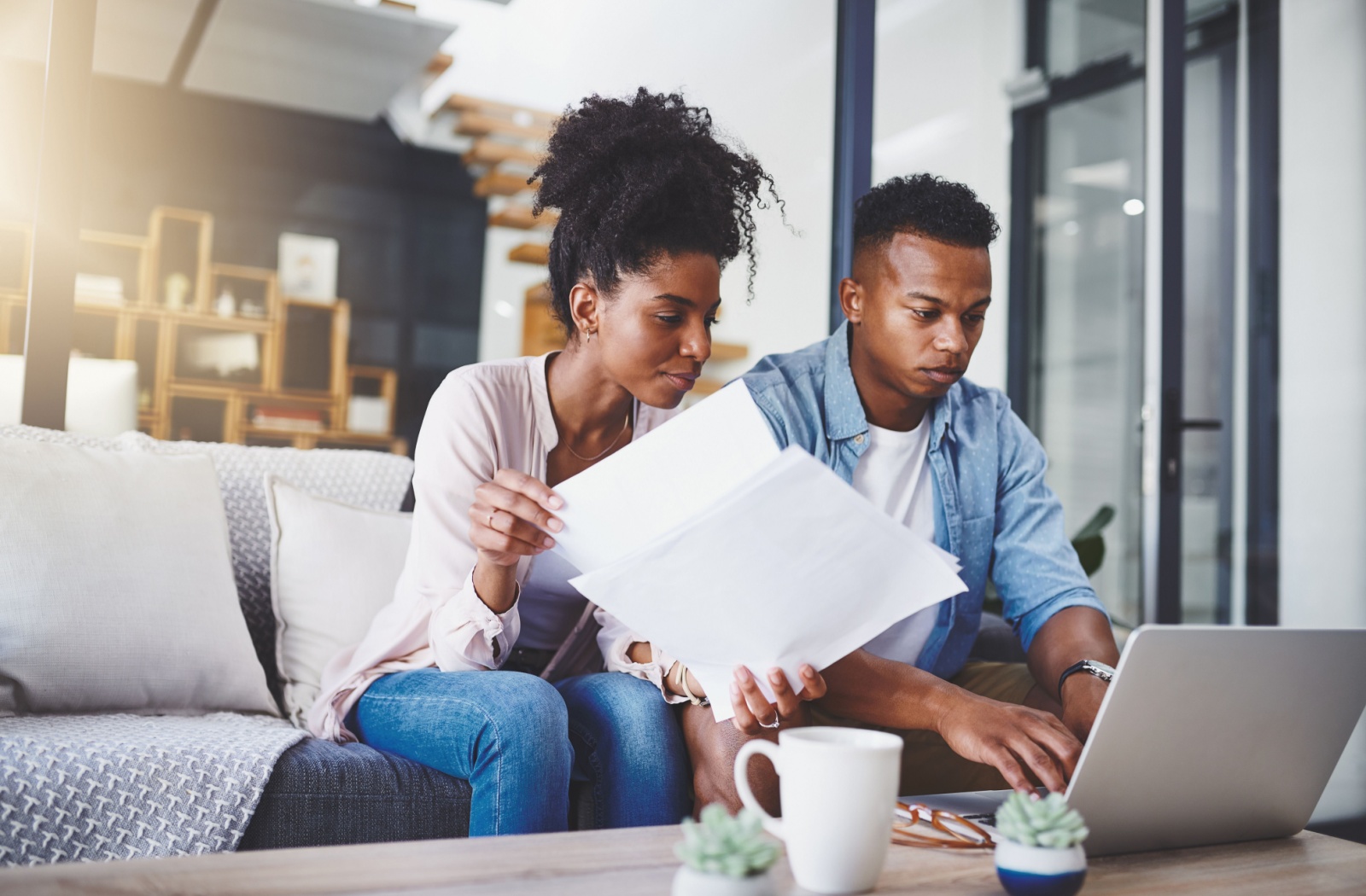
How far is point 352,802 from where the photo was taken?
4.07ft

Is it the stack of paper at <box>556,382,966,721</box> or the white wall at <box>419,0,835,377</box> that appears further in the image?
the white wall at <box>419,0,835,377</box>

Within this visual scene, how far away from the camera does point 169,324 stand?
2.89 meters

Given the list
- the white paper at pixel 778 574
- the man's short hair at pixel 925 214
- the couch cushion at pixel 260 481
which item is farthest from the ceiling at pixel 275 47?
the white paper at pixel 778 574

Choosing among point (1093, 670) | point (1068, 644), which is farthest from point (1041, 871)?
point (1068, 644)

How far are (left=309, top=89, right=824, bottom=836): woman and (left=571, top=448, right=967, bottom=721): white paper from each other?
0.13 metres

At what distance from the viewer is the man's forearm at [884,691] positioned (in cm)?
113

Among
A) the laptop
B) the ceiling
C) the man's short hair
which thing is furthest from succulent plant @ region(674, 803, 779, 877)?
the ceiling

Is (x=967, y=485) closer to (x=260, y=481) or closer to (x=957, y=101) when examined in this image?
(x=260, y=481)

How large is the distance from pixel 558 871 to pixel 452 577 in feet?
2.13

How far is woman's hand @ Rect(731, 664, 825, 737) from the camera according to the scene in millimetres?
966

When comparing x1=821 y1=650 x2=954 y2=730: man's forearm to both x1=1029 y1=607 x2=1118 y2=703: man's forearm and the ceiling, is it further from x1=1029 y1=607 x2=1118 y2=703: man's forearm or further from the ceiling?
the ceiling

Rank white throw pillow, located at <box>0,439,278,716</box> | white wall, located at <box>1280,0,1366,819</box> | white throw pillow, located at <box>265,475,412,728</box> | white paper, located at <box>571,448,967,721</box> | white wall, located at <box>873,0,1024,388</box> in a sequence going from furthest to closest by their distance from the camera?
white wall, located at <box>873,0,1024,388</box> < white wall, located at <box>1280,0,1366,819</box> < white throw pillow, located at <box>265,475,412,728</box> < white throw pillow, located at <box>0,439,278,716</box> < white paper, located at <box>571,448,967,721</box>

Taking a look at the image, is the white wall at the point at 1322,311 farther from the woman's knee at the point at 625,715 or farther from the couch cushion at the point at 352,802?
the couch cushion at the point at 352,802

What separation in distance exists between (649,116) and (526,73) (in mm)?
1179
